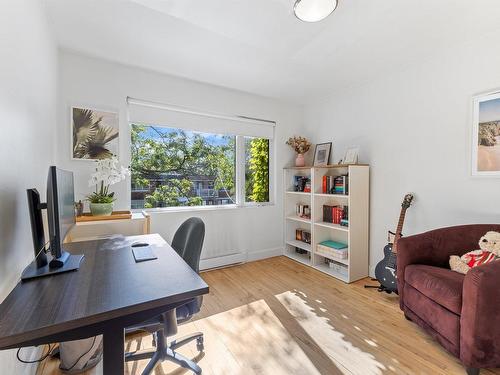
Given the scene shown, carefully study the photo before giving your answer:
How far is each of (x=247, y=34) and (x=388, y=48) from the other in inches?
51.1

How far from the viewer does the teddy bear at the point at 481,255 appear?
66.9 inches

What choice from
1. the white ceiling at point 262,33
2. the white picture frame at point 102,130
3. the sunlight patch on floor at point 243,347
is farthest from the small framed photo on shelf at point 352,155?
the white picture frame at point 102,130

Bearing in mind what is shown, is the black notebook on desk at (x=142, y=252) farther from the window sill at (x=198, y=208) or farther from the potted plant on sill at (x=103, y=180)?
the window sill at (x=198, y=208)

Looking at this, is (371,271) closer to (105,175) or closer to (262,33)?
(262,33)

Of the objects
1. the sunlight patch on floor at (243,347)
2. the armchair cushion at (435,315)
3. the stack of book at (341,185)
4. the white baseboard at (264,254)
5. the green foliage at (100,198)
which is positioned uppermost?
the stack of book at (341,185)

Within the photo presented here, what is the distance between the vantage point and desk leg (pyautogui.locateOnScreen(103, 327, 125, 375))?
82 cm

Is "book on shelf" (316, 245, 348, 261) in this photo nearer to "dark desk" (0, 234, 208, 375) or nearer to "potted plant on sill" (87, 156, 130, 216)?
"dark desk" (0, 234, 208, 375)

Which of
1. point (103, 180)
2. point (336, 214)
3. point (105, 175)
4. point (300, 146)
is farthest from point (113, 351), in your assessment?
point (300, 146)

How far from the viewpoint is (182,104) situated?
9.56 ft

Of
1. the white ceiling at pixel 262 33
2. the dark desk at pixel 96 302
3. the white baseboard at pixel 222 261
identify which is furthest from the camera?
the white baseboard at pixel 222 261

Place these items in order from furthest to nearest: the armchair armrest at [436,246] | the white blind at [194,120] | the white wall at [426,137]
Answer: the white blind at [194,120], the white wall at [426,137], the armchair armrest at [436,246]

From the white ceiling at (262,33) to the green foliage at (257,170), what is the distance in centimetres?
104

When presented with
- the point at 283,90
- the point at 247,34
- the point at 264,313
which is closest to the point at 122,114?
the point at 247,34

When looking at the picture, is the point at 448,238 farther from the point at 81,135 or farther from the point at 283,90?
the point at 81,135
